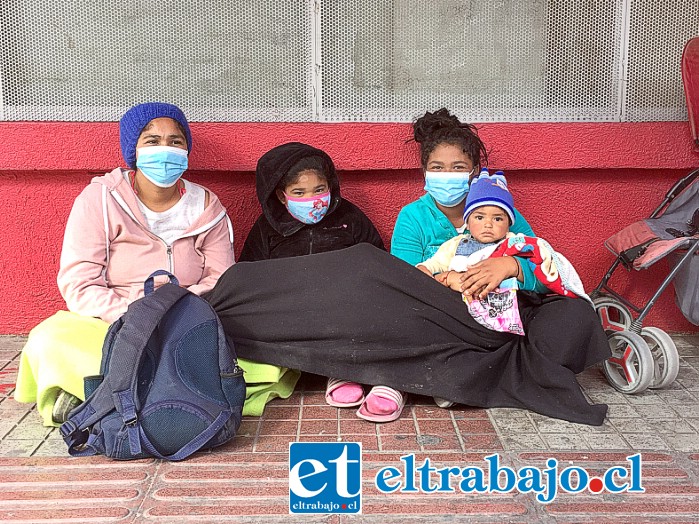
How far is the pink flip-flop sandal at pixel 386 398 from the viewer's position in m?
3.27

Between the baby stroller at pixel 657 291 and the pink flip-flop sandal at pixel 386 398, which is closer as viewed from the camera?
the pink flip-flop sandal at pixel 386 398

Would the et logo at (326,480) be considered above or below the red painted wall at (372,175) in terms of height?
below

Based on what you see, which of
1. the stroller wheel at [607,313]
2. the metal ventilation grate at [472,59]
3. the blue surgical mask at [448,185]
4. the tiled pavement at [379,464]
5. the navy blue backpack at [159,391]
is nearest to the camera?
the tiled pavement at [379,464]

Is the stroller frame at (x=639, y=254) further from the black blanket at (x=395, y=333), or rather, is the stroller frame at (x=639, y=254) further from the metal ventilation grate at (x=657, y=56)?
the metal ventilation grate at (x=657, y=56)

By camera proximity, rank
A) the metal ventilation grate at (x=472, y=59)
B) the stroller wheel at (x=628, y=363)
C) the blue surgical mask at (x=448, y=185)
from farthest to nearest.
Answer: the metal ventilation grate at (x=472, y=59), the blue surgical mask at (x=448, y=185), the stroller wheel at (x=628, y=363)

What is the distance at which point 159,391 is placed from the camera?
2.91 meters

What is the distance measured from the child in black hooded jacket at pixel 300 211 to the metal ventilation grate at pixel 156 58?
522 millimetres

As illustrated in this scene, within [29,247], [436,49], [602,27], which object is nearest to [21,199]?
[29,247]

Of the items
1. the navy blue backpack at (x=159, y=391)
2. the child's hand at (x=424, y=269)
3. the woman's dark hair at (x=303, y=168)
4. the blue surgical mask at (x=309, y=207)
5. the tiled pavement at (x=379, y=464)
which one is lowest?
the tiled pavement at (x=379, y=464)

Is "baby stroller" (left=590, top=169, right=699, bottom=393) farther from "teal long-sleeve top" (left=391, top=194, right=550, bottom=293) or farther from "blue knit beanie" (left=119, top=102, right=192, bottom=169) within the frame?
"blue knit beanie" (left=119, top=102, right=192, bottom=169)

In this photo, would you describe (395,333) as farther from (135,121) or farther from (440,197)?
(135,121)

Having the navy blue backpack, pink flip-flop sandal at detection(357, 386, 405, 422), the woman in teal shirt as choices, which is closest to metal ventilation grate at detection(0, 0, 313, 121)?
the woman in teal shirt

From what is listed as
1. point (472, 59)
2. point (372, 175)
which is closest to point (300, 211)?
point (372, 175)

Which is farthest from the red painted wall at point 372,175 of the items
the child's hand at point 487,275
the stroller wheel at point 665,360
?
the child's hand at point 487,275
